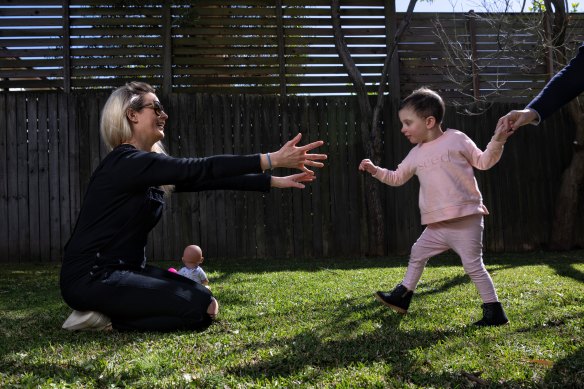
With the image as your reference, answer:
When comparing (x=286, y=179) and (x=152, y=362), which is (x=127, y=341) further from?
(x=286, y=179)

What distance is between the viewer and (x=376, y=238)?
803 cm

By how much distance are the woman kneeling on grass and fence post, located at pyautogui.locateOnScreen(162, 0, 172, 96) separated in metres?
4.81

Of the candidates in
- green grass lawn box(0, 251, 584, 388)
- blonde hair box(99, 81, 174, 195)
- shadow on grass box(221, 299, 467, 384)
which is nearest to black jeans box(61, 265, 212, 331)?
green grass lawn box(0, 251, 584, 388)

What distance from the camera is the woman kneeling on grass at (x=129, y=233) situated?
3062 millimetres

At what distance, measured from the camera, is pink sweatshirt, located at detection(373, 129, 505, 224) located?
138 inches

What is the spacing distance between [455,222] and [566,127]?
249 inches

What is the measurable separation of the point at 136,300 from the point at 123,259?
308mm

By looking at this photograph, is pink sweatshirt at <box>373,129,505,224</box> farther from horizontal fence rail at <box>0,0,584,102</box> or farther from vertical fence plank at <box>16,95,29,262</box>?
vertical fence plank at <box>16,95,29,262</box>

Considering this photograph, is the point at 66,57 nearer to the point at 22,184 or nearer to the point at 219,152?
the point at 22,184

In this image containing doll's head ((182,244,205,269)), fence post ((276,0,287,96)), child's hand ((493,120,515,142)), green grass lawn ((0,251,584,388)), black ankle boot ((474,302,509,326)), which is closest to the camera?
green grass lawn ((0,251,584,388))

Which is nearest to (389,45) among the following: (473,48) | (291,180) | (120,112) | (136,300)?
(473,48)

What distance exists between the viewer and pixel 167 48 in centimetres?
812

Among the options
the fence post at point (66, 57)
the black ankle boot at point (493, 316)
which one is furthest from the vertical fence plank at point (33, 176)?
the black ankle boot at point (493, 316)

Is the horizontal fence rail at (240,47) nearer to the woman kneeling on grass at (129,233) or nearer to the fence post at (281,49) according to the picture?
the fence post at (281,49)
